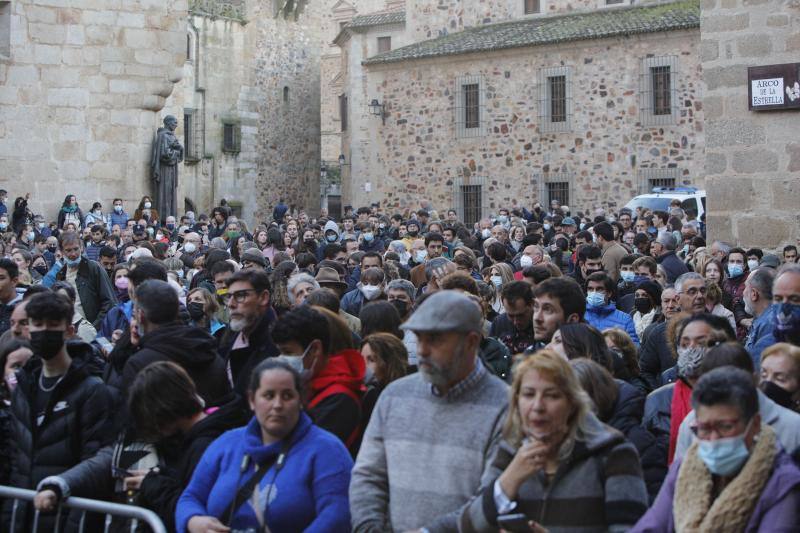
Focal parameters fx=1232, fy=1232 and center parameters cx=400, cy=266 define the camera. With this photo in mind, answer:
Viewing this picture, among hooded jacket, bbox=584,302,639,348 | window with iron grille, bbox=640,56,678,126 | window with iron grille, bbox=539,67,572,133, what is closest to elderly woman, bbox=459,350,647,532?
hooded jacket, bbox=584,302,639,348

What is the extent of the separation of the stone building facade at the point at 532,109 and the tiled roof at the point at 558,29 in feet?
0.14

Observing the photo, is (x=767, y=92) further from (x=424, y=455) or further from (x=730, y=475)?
(x=730, y=475)

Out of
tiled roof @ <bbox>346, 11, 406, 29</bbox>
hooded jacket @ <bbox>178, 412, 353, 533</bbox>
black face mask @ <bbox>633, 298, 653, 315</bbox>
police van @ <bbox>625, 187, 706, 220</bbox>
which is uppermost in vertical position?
tiled roof @ <bbox>346, 11, 406, 29</bbox>

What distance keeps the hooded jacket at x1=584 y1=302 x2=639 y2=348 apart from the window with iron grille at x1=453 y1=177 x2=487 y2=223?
955 inches

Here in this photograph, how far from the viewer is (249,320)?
627cm

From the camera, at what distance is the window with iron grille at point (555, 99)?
102 ft

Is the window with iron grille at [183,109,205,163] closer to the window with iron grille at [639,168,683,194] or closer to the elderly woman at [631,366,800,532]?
the window with iron grille at [639,168,683,194]

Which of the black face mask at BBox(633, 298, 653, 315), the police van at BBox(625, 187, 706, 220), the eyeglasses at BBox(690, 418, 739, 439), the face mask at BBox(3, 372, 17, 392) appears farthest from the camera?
the police van at BBox(625, 187, 706, 220)

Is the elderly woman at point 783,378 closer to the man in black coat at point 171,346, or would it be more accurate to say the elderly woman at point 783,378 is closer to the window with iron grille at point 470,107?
the man in black coat at point 171,346

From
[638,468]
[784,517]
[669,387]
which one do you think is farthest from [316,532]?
[669,387]

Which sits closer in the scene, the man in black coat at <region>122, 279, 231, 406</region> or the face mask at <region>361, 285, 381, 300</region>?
the man in black coat at <region>122, 279, 231, 406</region>

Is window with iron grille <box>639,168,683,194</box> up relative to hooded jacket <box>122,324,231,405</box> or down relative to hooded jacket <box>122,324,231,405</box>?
up

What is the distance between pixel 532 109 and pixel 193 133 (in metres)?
10.6

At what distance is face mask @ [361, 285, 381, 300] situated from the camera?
958cm
